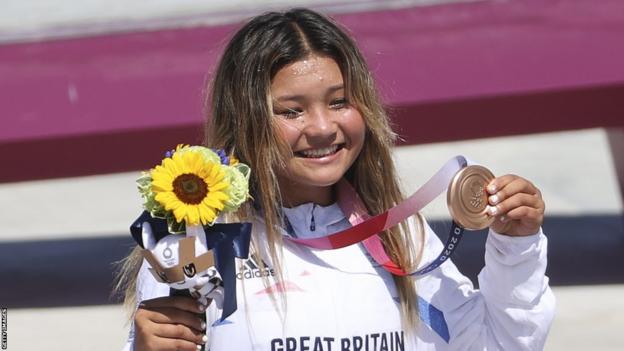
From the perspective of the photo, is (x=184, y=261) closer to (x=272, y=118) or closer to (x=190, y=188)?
(x=190, y=188)

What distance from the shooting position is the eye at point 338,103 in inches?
87.7

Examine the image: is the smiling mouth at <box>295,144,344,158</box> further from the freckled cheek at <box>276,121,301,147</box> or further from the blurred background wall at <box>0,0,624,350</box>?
the blurred background wall at <box>0,0,624,350</box>

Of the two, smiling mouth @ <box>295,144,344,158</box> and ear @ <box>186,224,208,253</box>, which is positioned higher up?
smiling mouth @ <box>295,144,344,158</box>

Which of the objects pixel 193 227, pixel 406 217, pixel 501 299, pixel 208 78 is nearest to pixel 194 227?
pixel 193 227

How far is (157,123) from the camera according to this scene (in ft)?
18.3

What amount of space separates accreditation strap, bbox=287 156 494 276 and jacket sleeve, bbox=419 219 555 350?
0.07 meters

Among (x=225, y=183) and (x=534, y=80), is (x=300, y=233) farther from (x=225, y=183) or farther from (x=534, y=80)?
(x=534, y=80)

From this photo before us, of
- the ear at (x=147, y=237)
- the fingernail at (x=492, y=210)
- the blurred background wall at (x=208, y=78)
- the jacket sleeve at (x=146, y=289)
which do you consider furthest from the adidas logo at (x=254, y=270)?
the blurred background wall at (x=208, y=78)

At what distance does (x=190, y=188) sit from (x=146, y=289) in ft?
0.85

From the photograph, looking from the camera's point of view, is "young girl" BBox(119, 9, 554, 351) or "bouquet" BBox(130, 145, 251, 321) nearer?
"bouquet" BBox(130, 145, 251, 321)

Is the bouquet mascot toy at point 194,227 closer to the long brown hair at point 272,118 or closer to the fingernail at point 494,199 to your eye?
the long brown hair at point 272,118

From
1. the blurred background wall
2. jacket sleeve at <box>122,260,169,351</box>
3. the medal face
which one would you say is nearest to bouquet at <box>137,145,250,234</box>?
jacket sleeve at <box>122,260,169,351</box>

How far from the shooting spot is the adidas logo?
7.18ft

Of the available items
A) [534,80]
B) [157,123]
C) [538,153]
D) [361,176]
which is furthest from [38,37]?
[538,153]
